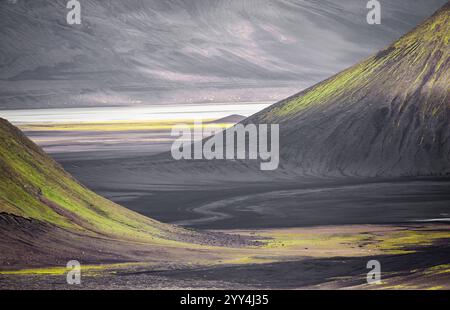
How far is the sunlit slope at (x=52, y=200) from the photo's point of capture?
20625 mm

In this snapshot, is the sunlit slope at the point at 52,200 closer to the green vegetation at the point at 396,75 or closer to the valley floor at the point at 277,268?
the valley floor at the point at 277,268

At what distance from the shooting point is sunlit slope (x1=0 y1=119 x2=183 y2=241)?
20.6 m

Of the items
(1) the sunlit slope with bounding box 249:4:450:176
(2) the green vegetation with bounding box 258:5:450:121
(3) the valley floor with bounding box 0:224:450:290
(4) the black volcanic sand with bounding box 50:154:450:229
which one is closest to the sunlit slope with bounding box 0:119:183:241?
(3) the valley floor with bounding box 0:224:450:290

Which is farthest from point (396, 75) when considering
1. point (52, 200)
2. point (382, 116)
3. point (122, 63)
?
point (122, 63)

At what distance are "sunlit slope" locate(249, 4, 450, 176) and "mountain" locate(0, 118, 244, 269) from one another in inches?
886

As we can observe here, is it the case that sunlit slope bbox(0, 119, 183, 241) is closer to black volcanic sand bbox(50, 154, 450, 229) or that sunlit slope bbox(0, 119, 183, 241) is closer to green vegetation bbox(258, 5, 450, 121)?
black volcanic sand bbox(50, 154, 450, 229)

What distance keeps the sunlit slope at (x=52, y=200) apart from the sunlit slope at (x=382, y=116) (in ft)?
73.3

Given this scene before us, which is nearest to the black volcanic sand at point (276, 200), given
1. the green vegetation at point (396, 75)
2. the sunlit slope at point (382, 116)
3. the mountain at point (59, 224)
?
the sunlit slope at point (382, 116)

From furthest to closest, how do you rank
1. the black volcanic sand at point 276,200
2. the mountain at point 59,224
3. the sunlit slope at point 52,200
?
the black volcanic sand at point 276,200
the sunlit slope at point 52,200
the mountain at point 59,224

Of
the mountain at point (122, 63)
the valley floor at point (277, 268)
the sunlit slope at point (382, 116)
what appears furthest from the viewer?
the mountain at point (122, 63)

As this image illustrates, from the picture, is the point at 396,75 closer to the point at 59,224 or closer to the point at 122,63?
the point at 59,224

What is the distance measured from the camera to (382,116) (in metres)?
50.8

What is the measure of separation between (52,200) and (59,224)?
108cm
